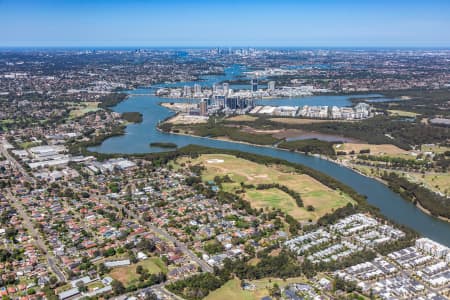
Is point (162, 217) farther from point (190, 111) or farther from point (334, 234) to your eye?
point (190, 111)

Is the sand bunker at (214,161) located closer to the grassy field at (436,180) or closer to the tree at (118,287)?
the grassy field at (436,180)

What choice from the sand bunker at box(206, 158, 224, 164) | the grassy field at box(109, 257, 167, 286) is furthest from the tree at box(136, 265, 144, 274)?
the sand bunker at box(206, 158, 224, 164)

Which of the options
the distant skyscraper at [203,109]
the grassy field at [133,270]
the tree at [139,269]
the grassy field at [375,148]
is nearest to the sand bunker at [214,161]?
the grassy field at [375,148]

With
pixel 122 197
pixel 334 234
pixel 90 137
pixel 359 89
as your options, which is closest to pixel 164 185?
pixel 122 197

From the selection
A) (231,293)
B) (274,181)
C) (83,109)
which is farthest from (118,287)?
(83,109)

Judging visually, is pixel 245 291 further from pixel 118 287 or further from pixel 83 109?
pixel 83 109
